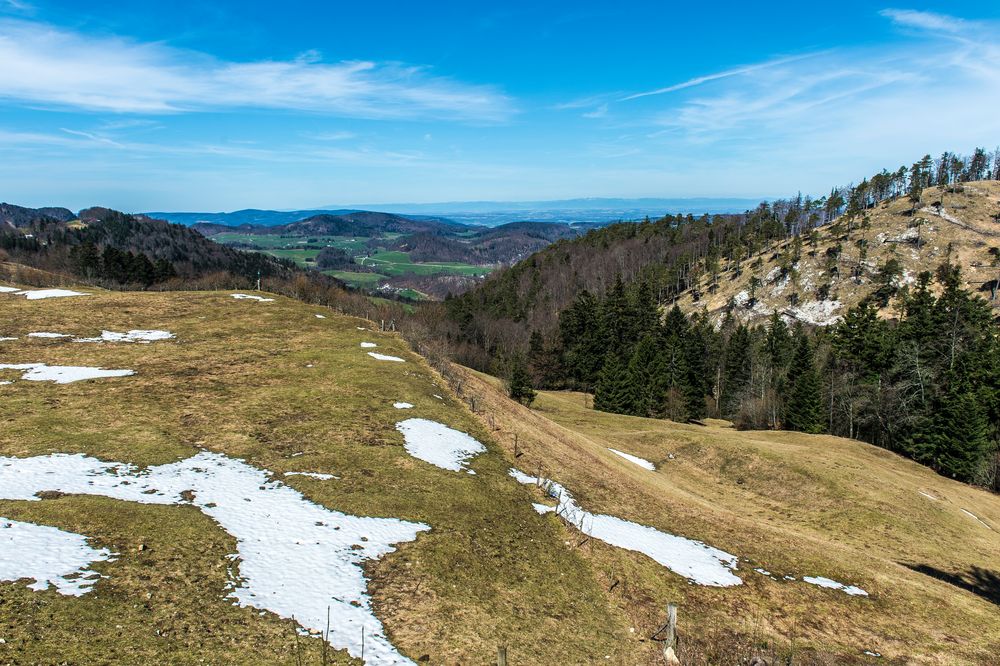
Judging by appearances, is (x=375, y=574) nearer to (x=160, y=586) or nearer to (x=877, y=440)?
(x=160, y=586)

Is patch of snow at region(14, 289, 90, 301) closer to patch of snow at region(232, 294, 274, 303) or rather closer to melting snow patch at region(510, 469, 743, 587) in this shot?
patch of snow at region(232, 294, 274, 303)

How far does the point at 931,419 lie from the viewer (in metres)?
65.8

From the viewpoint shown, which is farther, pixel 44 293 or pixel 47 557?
pixel 44 293

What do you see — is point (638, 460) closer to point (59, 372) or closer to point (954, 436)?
point (954, 436)

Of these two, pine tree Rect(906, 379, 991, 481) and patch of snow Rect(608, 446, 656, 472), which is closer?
A: patch of snow Rect(608, 446, 656, 472)

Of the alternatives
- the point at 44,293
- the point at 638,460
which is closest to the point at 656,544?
the point at 638,460

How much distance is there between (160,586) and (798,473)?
50.0 m

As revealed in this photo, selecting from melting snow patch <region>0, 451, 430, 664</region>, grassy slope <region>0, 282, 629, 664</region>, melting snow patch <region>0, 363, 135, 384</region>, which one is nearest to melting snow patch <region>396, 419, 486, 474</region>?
grassy slope <region>0, 282, 629, 664</region>

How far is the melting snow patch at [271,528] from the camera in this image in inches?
576

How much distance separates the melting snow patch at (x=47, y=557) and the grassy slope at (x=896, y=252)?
181 m

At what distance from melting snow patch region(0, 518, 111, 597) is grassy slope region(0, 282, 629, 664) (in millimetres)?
381

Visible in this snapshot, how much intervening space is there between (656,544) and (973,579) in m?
23.5

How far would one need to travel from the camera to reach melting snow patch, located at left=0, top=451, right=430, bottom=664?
14.6m

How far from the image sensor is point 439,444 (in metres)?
30.7
